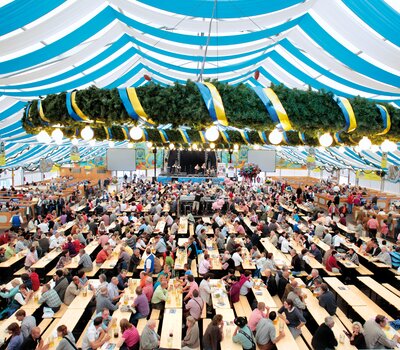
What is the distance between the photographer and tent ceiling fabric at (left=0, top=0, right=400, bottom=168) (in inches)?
173

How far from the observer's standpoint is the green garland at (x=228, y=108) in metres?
3.71

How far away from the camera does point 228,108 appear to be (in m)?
3.74

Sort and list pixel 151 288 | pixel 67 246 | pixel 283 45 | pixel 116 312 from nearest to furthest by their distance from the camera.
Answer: pixel 116 312
pixel 151 288
pixel 283 45
pixel 67 246

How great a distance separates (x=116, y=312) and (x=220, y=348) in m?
1.77

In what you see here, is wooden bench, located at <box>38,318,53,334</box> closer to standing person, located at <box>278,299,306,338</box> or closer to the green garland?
the green garland

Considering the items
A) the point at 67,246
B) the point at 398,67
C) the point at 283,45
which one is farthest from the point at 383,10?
the point at 67,246

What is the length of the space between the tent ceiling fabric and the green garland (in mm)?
1045

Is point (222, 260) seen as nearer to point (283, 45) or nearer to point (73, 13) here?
point (283, 45)

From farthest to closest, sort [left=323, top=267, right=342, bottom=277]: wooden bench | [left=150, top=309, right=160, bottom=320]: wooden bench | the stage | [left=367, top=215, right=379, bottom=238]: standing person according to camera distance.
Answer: the stage, [left=367, top=215, right=379, bottom=238]: standing person, [left=323, top=267, right=342, bottom=277]: wooden bench, [left=150, top=309, right=160, bottom=320]: wooden bench

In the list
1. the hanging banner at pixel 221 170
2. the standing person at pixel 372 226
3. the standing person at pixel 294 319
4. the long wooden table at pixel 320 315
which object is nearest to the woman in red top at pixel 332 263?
the long wooden table at pixel 320 315

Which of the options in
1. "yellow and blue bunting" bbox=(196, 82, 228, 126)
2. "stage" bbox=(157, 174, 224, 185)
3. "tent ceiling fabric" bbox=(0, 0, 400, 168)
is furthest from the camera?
"stage" bbox=(157, 174, 224, 185)

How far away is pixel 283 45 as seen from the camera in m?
6.62

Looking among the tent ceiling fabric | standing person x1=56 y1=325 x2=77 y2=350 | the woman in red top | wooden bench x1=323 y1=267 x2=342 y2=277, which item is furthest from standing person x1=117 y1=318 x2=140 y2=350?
the woman in red top

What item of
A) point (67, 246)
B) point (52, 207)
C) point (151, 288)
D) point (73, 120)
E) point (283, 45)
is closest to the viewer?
point (73, 120)
